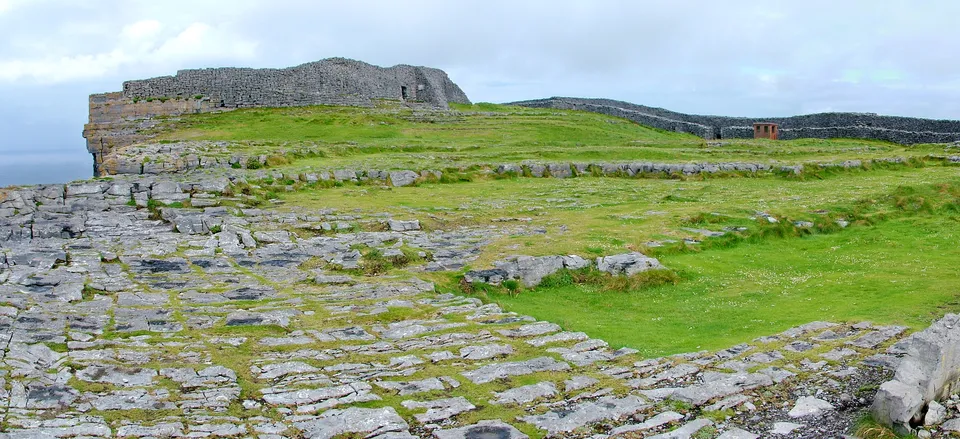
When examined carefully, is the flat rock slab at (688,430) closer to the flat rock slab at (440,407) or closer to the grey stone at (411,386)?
the flat rock slab at (440,407)

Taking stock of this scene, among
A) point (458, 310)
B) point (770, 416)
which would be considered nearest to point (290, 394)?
point (458, 310)

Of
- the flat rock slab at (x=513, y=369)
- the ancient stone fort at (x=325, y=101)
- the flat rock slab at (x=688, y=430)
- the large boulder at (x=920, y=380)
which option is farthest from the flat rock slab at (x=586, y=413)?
the ancient stone fort at (x=325, y=101)

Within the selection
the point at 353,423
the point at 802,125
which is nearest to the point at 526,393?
the point at 353,423

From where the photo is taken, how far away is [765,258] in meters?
19.5

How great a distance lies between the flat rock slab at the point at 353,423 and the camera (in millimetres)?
9188

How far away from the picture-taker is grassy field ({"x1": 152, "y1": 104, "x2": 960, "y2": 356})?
14.7 m

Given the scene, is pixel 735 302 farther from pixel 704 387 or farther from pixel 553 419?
pixel 553 419

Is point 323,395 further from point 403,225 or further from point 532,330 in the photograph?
point 403,225

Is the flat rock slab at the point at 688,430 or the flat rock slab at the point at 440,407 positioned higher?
the flat rock slab at the point at 440,407

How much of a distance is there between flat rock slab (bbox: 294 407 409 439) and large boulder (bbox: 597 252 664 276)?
909 centimetres

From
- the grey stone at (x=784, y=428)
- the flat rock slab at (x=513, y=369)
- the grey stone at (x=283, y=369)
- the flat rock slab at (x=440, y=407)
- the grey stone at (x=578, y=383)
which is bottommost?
the grey stone at (x=784, y=428)

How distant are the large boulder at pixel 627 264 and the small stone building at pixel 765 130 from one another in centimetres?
3801

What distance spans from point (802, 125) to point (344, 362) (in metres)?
51.7

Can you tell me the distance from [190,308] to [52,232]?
8.28m
